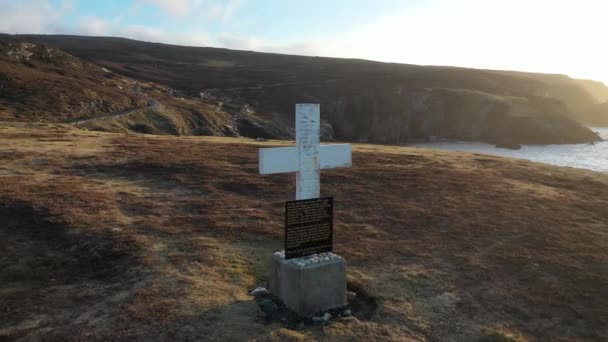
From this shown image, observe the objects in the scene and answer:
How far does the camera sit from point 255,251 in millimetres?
17984

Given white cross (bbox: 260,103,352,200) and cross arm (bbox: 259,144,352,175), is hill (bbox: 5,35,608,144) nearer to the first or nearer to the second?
cross arm (bbox: 259,144,352,175)

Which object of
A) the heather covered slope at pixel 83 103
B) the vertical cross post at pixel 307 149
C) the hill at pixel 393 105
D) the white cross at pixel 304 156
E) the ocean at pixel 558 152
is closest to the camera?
the white cross at pixel 304 156

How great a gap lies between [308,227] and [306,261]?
90 cm

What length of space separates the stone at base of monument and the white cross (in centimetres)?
180

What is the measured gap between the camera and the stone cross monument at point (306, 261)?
12961 mm

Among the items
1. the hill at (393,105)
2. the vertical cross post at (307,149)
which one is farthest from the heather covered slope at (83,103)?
the vertical cross post at (307,149)

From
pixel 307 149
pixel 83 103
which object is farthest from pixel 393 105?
pixel 307 149

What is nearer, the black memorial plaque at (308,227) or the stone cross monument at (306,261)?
the stone cross monument at (306,261)

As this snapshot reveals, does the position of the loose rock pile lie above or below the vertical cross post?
below

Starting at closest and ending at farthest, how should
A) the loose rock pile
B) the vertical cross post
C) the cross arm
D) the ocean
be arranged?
the loose rock pile < the cross arm < the vertical cross post < the ocean

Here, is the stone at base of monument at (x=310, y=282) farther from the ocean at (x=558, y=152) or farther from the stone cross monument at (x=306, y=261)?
the ocean at (x=558, y=152)

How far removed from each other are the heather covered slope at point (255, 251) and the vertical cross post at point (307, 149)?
3.44 meters

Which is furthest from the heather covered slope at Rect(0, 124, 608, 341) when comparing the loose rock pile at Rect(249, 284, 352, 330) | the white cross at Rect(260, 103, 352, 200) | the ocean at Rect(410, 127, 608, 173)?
the ocean at Rect(410, 127, 608, 173)

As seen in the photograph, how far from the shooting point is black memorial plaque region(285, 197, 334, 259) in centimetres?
1311
